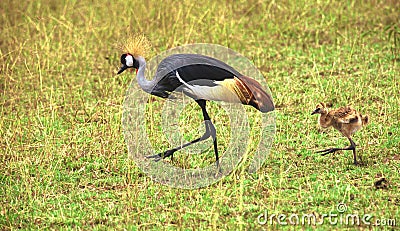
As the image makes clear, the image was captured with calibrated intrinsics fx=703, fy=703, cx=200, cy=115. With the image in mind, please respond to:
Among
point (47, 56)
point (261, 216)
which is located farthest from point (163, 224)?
point (47, 56)

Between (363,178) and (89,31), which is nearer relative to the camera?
(363,178)

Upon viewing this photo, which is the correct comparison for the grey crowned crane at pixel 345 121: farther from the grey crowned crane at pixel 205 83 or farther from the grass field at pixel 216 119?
the grey crowned crane at pixel 205 83

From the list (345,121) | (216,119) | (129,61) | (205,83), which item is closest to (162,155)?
(205,83)

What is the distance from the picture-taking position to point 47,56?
6.66m

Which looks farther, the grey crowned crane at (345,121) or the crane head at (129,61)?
the crane head at (129,61)

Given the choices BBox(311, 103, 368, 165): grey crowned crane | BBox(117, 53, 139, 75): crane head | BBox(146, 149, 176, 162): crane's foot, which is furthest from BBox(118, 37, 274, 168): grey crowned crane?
BBox(311, 103, 368, 165): grey crowned crane

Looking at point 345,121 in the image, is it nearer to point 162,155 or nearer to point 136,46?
point 162,155

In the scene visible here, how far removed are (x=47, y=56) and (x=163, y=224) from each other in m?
3.13

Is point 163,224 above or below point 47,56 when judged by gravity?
below

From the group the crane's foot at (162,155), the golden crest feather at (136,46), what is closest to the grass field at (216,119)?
the crane's foot at (162,155)

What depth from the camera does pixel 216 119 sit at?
223 inches

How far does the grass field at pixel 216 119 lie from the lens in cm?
420

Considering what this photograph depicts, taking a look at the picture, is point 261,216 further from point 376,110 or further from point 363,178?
point 376,110

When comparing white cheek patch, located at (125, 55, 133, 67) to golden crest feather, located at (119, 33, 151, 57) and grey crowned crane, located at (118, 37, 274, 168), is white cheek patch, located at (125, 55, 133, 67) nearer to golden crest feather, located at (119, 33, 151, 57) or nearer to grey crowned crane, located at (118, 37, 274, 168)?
golden crest feather, located at (119, 33, 151, 57)
